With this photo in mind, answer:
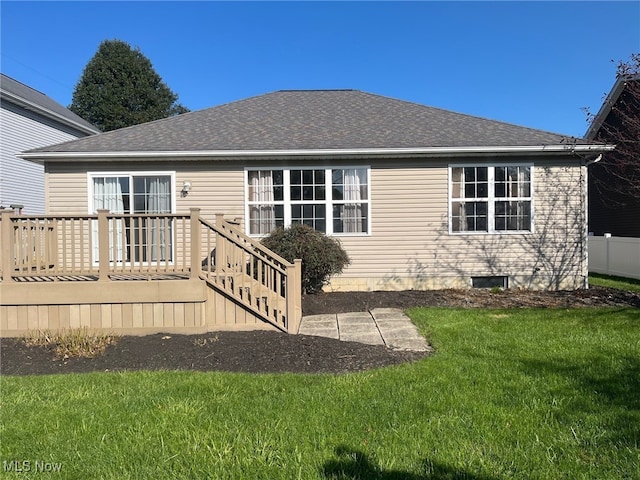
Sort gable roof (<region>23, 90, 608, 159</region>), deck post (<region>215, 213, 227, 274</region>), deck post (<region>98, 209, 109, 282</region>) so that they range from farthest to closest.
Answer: gable roof (<region>23, 90, 608, 159</region>), deck post (<region>215, 213, 227, 274</region>), deck post (<region>98, 209, 109, 282</region>)

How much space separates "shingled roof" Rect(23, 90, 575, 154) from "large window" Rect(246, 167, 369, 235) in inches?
27.0

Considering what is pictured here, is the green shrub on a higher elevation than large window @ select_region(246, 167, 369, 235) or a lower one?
lower

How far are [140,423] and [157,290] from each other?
10.8 ft

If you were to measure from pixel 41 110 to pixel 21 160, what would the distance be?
208 cm

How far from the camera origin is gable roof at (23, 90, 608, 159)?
9.66m

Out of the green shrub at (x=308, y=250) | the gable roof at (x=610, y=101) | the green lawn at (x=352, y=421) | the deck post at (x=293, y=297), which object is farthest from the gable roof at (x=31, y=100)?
the gable roof at (x=610, y=101)

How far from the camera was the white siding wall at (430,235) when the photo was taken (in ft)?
33.0

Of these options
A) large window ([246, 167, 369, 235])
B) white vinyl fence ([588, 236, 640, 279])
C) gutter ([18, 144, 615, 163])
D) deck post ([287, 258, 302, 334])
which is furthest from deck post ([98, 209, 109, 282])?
white vinyl fence ([588, 236, 640, 279])

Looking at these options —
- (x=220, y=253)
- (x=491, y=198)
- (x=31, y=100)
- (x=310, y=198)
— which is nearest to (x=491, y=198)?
(x=491, y=198)

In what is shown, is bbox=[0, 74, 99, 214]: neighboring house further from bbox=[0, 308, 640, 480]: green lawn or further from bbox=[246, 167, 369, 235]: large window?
bbox=[0, 308, 640, 480]: green lawn

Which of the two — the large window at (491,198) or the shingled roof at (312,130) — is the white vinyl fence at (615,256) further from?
the shingled roof at (312,130)

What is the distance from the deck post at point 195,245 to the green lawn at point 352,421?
203 centimetres

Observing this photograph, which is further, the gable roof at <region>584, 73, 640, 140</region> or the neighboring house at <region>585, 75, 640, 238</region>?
the neighboring house at <region>585, 75, 640, 238</region>

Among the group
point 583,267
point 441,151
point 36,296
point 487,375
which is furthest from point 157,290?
point 583,267
